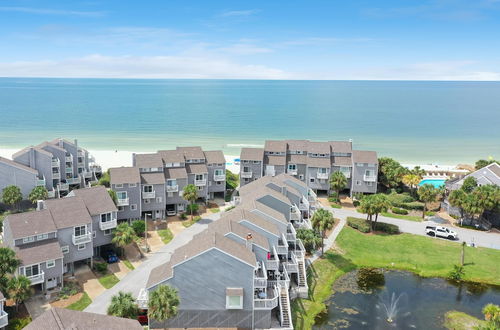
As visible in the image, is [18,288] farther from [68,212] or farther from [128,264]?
[128,264]

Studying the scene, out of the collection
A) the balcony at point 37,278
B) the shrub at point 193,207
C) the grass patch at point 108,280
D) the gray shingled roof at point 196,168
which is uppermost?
the gray shingled roof at point 196,168

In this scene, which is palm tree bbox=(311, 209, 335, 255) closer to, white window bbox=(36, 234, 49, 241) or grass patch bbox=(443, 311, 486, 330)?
grass patch bbox=(443, 311, 486, 330)

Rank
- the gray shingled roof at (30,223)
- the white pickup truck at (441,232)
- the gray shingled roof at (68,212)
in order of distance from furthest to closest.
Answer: the white pickup truck at (441,232), the gray shingled roof at (68,212), the gray shingled roof at (30,223)

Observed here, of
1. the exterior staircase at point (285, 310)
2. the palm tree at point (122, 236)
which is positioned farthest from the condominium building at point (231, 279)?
the palm tree at point (122, 236)

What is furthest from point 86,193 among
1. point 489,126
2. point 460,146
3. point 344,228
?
point 489,126

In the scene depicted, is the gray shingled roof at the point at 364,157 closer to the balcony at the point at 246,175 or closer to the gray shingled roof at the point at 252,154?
the gray shingled roof at the point at 252,154

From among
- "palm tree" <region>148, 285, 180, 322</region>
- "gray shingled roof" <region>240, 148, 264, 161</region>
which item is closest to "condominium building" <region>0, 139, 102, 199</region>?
"gray shingled roof" <region>240, 148, 264, 161</region>

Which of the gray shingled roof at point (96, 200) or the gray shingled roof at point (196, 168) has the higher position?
the gray shingled roof at point (196, 168)
